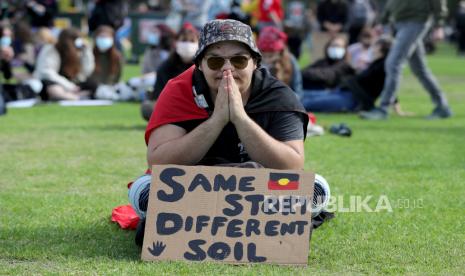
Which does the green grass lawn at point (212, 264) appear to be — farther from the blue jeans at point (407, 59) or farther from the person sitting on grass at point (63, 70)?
the person sitting on grass at point (63, 70)

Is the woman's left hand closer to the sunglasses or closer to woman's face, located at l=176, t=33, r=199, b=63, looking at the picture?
the sunglasses

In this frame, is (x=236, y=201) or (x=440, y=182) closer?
(x=236, y=201)

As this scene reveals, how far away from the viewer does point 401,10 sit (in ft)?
35.5

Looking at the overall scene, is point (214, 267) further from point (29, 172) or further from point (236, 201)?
point (29, 172)

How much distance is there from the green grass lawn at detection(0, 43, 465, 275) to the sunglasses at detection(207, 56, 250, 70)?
3.17 feet

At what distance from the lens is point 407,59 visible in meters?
11.1

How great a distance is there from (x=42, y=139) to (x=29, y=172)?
2055 mm

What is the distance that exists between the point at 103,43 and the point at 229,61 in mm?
9840

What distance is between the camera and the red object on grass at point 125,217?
5.13 m

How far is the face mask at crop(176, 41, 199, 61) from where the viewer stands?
378 inches

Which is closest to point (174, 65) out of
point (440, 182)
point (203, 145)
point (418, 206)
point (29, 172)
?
point (29, 172)

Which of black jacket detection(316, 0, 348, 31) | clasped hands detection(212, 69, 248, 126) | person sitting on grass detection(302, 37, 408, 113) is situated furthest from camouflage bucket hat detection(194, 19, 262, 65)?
black jacket detection(316, 0, 348, 31)

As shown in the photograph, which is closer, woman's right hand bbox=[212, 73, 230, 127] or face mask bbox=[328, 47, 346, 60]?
woman's right hand bbox=[212, 73, 230, 127]

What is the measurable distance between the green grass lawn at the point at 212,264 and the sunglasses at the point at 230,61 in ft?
3.17
